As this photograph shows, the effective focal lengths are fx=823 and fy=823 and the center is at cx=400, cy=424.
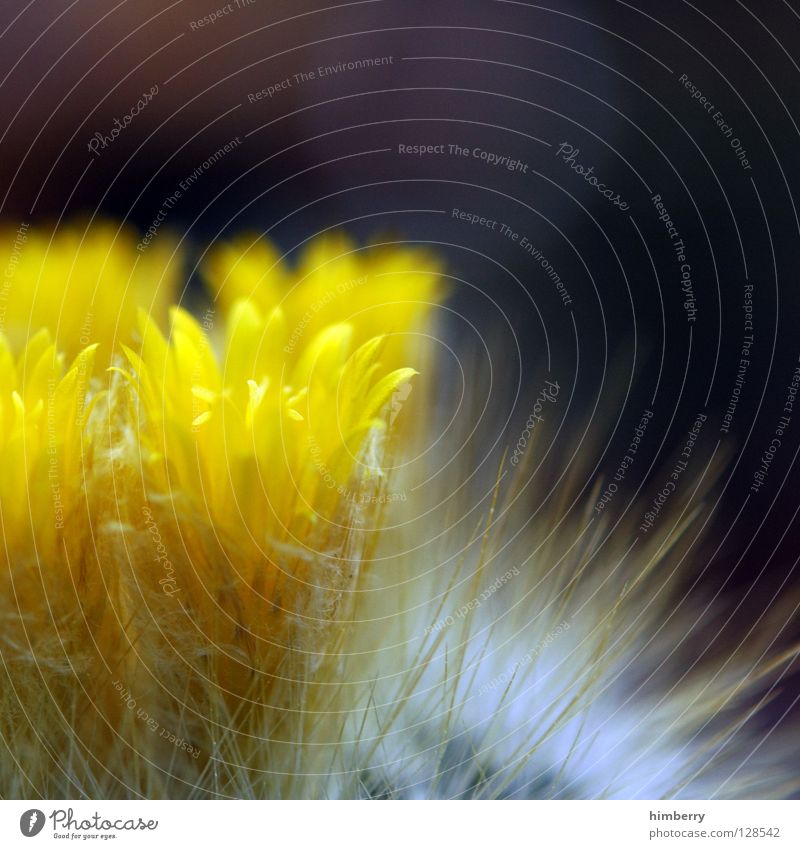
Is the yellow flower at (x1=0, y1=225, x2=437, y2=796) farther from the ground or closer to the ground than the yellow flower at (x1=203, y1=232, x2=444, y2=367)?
closer to the ground

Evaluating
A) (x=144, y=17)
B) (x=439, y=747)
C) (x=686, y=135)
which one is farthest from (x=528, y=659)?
(x=144, y=17)

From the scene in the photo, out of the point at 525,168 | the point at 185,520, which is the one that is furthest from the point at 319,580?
the point at 525,168

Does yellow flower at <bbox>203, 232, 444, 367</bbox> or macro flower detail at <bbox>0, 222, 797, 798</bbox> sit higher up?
yellow flower at <bbox>203, 232, 444, 367</bbox>

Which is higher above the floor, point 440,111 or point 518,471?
point 440,111

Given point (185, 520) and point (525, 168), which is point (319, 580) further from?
point (525, 168)

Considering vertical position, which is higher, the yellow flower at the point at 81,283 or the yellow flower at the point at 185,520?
the yellow flower at the point at 81,283

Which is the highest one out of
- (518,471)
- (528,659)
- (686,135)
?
(686,135)

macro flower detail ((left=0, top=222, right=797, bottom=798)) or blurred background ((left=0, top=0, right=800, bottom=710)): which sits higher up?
blurred background ((left=0, top=0, right=800, bottom=710))

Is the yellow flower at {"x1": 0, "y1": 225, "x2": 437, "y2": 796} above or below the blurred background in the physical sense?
below

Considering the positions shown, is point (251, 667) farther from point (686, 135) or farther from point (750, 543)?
point (686, 135)

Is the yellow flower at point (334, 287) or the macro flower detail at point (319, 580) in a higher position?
the yellow flower at point (334, 287)

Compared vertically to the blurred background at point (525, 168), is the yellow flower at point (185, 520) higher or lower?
lower
